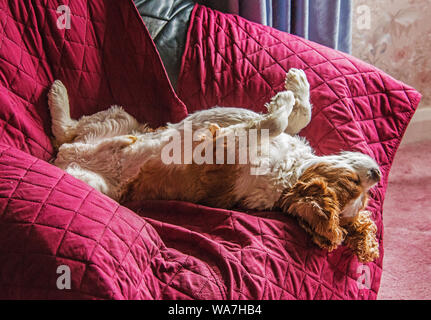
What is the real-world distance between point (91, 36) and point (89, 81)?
20 centimetres

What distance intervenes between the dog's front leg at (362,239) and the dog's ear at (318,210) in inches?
1.5

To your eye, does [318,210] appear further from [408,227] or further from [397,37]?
[397,37]

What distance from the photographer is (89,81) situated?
194cm

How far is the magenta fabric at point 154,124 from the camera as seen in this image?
1134mm

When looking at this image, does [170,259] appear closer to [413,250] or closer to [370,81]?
[370,81]

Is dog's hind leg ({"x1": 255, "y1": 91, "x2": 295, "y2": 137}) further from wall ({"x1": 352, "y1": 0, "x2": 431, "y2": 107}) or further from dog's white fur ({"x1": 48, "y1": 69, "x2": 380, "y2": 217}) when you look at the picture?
wall ({"x1": 352, "y1": 0, "x2": 431, "y2": 107})

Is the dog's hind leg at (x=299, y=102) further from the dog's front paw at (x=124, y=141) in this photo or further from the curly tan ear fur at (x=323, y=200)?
the dog's front paw at (x=124, y=141)

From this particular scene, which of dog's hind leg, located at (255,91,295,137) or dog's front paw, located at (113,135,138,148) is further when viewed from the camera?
dog's front paw, located at (113,135,138,148)

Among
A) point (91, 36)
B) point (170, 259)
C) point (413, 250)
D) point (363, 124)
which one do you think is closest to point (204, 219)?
point (170, 259)

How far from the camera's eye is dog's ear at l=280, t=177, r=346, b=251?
141 centimetres

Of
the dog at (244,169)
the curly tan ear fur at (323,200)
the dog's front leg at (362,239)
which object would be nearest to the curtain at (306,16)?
the dog at (244,169)

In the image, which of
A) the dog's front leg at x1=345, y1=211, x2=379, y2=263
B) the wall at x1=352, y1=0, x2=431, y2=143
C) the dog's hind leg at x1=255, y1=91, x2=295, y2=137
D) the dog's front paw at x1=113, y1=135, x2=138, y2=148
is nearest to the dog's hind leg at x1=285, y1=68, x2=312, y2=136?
the dog's hind leg at x1=255, y1=91, x2=295, y2=137

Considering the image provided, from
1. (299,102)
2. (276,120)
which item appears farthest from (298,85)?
(276,120)

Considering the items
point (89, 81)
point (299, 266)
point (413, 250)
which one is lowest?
point (413, 250)
